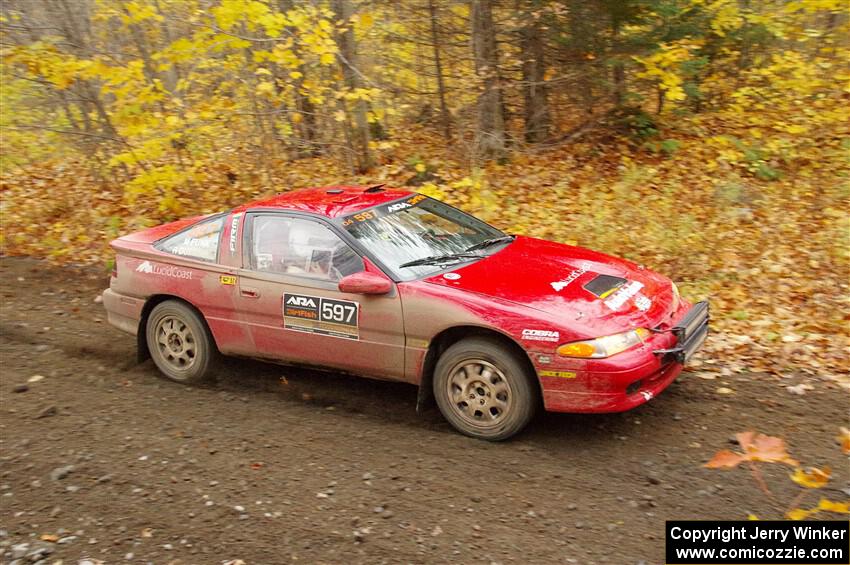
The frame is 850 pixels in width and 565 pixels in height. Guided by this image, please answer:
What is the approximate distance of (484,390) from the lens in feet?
15.4

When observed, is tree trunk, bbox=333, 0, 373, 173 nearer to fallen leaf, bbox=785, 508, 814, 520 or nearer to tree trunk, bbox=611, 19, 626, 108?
tree trunk, bbox=611, 19, 626, 108

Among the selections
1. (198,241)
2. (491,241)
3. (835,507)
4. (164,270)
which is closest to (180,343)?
(164,270)

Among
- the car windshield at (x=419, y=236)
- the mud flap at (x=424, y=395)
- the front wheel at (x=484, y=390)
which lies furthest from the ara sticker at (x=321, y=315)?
the front wheel at (x=484, y=390)

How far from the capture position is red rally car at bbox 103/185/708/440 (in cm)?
450

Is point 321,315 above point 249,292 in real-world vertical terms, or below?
below

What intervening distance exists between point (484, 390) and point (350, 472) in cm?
101

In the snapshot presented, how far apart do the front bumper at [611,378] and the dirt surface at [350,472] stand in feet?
1.16

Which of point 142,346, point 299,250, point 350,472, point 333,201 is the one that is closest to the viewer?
point 350,472

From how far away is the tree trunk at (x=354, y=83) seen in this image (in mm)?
10203

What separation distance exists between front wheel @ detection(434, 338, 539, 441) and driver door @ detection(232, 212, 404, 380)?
400mm

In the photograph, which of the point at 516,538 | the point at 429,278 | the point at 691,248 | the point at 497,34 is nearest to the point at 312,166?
the point at 497,34

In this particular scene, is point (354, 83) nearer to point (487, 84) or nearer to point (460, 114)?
point (460, 114)

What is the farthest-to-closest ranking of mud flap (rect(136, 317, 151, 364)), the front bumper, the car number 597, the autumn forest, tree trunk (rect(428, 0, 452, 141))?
tree trunk (rect(428, 0, 452, 141)) < the autumn forest < mud flap (rect(136, 317, 151, 364)) < the car number 597 < the front bumper

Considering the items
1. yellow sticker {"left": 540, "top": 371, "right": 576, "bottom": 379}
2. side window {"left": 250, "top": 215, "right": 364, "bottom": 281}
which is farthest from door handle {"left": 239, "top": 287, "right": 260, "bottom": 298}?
yellow sticker {"left": 540, "top": 371, "right": 576, "bottom": 379}
